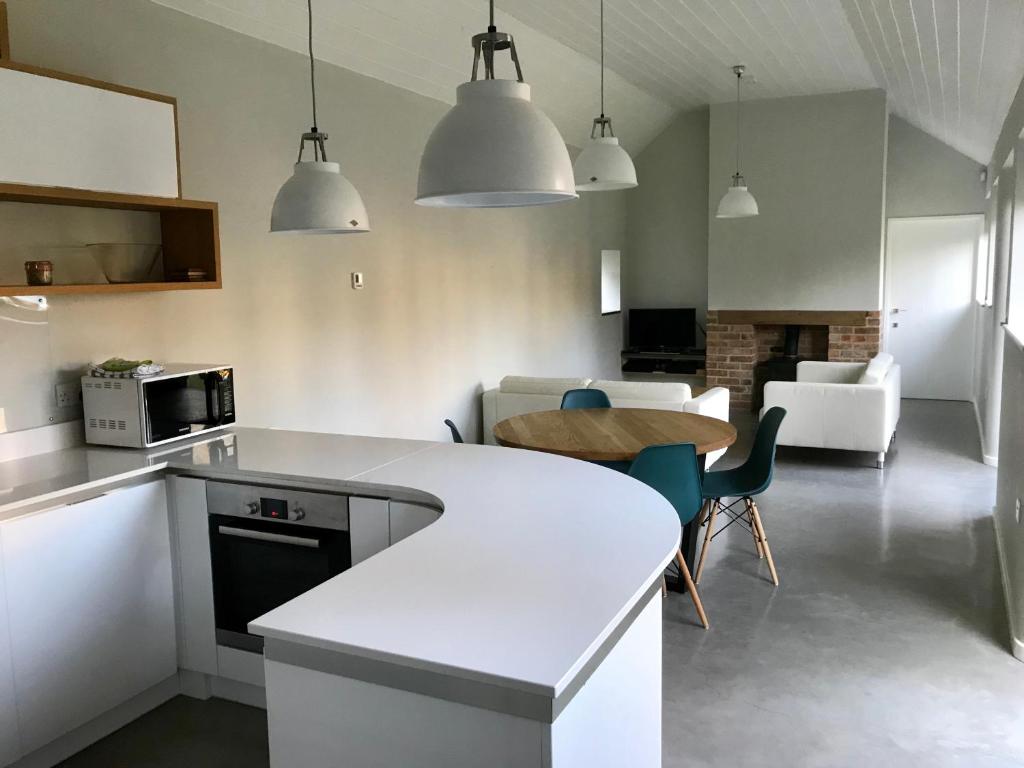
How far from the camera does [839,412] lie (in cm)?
656

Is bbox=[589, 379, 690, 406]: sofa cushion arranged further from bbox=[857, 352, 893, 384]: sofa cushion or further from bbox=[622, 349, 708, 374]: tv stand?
bbox=[622, 349, 708, 374]: tv stand

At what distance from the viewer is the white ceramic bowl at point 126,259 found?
11.1ft

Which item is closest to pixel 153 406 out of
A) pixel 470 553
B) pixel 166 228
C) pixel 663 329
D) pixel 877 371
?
pixel 166 228

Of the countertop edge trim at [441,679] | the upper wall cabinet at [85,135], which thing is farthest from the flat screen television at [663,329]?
the countertop edge trim at [441,679]

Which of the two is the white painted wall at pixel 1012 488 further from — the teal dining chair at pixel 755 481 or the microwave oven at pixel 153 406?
the microwave oven at pixel 153 406

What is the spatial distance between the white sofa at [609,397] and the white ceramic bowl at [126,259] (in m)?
2.54

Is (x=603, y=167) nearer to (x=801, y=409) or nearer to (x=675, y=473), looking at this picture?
(x=675, y=473)

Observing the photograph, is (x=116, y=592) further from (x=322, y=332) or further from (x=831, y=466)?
(x=831, y=466)

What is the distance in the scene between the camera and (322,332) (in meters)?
4.96

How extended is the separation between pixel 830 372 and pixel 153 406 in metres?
6.36

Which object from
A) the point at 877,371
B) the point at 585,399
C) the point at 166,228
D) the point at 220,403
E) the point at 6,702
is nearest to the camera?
the point at 6,702

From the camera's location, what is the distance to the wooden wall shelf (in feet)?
9.68

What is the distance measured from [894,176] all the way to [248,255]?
7953mm

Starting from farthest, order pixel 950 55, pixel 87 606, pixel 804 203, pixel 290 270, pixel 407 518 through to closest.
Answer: pixel 804 203 < pixel 950 55 < pixel 290 270 < pixel 87 606 < pixel 407 518
